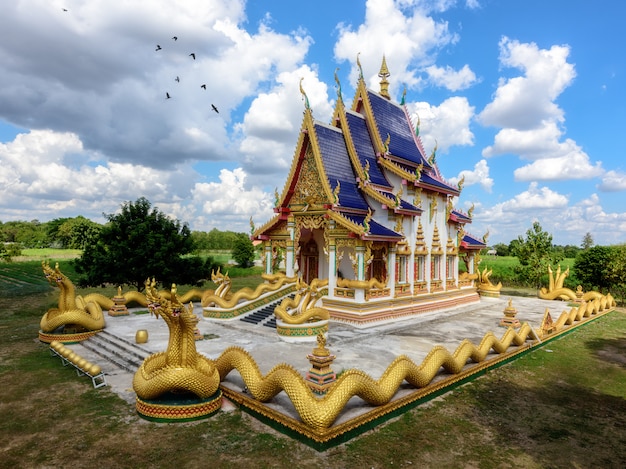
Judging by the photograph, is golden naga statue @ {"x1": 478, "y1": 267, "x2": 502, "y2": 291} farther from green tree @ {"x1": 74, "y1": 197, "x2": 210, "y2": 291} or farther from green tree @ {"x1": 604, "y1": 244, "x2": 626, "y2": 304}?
green tree @ {"x1": 74, "y1": 197, "x2": 210, "y2": 291}

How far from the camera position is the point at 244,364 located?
305 inches

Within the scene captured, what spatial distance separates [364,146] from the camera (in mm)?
17938

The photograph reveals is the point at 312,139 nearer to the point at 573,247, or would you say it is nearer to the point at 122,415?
the point at 122,415

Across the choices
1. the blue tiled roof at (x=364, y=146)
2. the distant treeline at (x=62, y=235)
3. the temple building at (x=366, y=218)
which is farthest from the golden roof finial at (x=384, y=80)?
the distant treeline at (x=62, y=235)

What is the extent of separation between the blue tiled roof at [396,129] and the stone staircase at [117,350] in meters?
12.5

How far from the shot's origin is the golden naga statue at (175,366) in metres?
7.07

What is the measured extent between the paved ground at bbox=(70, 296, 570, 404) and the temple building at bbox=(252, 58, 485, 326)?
1.27 meters

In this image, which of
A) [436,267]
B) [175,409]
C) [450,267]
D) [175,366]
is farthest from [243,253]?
[175,409]

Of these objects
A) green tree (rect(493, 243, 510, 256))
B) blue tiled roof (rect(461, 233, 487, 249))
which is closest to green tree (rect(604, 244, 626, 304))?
blue tiled roof (rect(461, 233, 487, 249))

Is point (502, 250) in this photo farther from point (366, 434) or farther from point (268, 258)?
point (366, 434)

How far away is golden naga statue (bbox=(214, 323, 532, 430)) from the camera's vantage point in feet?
20.8

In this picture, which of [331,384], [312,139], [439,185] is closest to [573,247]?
[439,185]

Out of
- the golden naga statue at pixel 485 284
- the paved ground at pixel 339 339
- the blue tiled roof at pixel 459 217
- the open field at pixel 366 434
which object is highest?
the blue tiled roof at pixel 459 217

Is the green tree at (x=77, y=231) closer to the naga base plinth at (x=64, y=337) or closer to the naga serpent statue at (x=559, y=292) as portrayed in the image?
the naga base plinth at (x=64, y=337)
